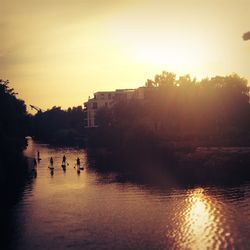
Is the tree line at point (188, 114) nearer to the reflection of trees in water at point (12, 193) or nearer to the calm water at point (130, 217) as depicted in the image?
the reflection of trees in water at point (12, 193)

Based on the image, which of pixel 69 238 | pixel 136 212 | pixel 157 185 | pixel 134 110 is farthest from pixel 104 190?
pixel 134 110

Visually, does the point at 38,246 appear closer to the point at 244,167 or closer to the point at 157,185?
the point at 157,185

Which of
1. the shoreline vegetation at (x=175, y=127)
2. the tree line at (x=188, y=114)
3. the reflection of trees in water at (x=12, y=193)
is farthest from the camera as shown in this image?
the tree line at (x=188, y=114)

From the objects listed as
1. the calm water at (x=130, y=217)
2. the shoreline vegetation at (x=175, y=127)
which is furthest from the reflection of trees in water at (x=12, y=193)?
the shoreline vegetation at (x=175, y=127)

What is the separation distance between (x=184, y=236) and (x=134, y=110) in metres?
95.5

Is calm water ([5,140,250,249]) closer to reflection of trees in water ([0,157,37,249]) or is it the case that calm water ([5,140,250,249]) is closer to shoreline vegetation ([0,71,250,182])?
reflection of trees in water ([0,157,37,249])

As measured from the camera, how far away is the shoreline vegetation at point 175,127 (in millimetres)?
88062

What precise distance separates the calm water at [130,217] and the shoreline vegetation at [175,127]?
23.6 meters

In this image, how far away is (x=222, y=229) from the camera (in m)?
39.3

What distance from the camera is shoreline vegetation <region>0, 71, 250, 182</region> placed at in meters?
88.1

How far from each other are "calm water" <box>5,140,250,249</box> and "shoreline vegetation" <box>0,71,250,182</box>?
23.6m

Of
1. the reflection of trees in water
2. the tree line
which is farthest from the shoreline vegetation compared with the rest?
the reflection of trees in water

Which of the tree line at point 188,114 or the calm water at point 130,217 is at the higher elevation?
the tree line at point 188,114

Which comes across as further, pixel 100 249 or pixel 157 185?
pixel 157 185
